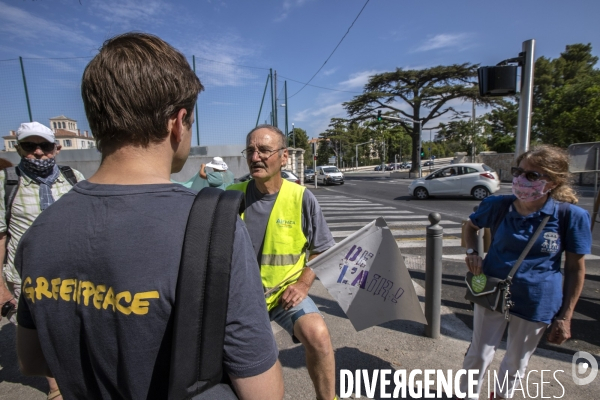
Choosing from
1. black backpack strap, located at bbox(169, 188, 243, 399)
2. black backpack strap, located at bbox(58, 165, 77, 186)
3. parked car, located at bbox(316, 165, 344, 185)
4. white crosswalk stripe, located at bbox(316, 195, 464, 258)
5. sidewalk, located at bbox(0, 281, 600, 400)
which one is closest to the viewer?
black backpack strap, located at bbox(169, 188, 243, 399)

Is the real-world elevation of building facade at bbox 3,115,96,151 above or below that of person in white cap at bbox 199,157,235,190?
above

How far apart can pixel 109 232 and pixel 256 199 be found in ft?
5.29

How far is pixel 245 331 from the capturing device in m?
0.85

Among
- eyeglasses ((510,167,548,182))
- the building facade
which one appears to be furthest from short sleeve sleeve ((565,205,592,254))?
the building facade

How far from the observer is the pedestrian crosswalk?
269 inches

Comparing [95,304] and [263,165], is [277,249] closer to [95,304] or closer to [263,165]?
[263,165]

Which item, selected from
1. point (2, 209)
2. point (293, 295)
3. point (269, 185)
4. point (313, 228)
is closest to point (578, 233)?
point (313, 228)

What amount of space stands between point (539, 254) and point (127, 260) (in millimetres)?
2295

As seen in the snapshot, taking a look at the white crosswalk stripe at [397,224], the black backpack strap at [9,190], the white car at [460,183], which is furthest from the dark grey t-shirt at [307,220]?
the white car at [460,183]

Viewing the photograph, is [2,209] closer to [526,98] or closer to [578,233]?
[578,233]

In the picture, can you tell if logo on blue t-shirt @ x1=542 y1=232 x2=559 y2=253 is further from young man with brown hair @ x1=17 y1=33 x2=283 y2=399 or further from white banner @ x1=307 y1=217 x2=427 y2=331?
young man with brown hair @ x1=17 y1=33 x2=283 y2=399

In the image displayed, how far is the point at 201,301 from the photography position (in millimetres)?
778

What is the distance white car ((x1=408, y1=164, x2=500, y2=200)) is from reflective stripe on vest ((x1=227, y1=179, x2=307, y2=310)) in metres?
14.9

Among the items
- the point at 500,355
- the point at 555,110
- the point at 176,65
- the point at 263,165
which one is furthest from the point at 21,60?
the point at 555,110
